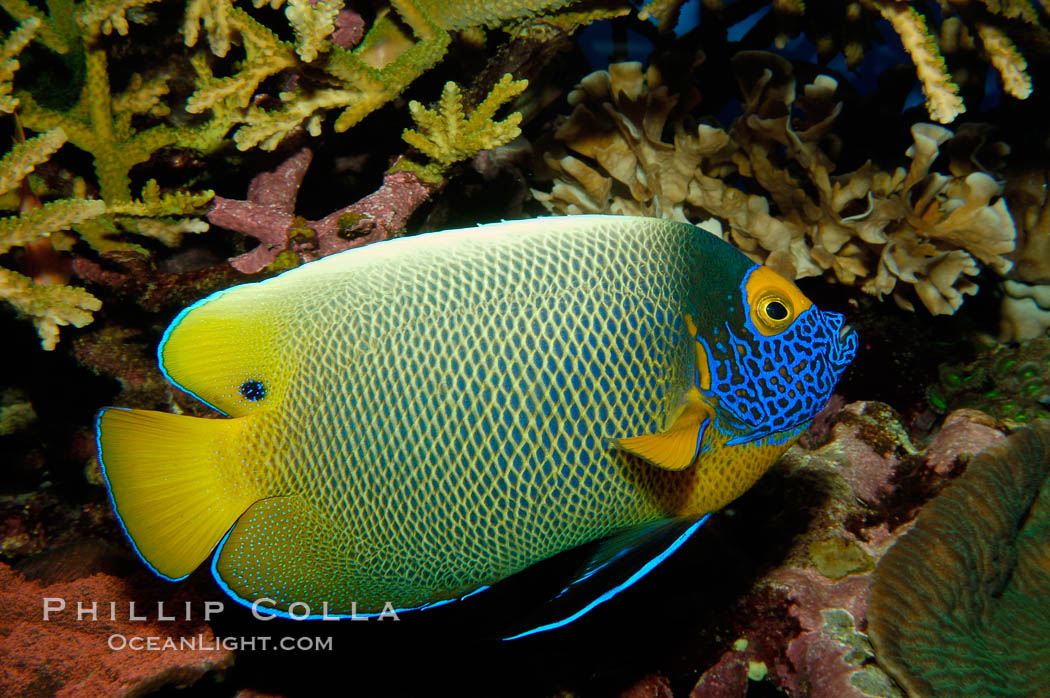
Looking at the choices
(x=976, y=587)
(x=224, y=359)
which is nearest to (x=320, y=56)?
(x=224, y=359)

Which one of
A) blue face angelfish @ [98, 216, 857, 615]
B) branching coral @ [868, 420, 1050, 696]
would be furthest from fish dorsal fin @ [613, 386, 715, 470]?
branching coral @ [868, 420, 1050, 696]

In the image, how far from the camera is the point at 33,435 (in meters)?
2.44

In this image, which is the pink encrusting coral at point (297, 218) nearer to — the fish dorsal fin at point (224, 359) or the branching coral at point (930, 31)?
the fish dorsal fin at point (224, 359)

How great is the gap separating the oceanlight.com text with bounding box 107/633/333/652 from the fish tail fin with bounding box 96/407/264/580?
886 mm

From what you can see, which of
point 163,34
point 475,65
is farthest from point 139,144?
point 475,65

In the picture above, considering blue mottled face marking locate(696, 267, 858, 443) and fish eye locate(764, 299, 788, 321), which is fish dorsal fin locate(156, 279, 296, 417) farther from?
fish eye locate(764, 299, 788, 321)

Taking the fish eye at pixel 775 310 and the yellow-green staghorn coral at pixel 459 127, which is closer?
the fish eye at pixel 775 310

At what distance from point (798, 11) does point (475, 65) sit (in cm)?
154

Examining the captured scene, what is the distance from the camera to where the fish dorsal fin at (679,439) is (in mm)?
1159

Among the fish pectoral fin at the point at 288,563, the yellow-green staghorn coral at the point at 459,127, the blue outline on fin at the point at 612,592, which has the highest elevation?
the yellow-green staghorn coral at the point at 459,127

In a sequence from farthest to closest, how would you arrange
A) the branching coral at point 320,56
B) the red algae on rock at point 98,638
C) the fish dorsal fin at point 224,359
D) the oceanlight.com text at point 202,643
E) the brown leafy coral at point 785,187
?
the brown leafy coral at point 785,187 < the branching coral at point 320,56 < the oceanlight.com text at point 202,643 < the red algae on rock at point 98,638 < the fish dorsal fin at point 224,359

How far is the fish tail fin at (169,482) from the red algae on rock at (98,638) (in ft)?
2.82

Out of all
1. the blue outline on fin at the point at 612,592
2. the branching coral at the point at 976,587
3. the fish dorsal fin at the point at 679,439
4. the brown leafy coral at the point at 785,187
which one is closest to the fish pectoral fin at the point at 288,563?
the blue outline on fin at the point at 612,592

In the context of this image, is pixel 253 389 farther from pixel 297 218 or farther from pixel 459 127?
pixel 459 127
